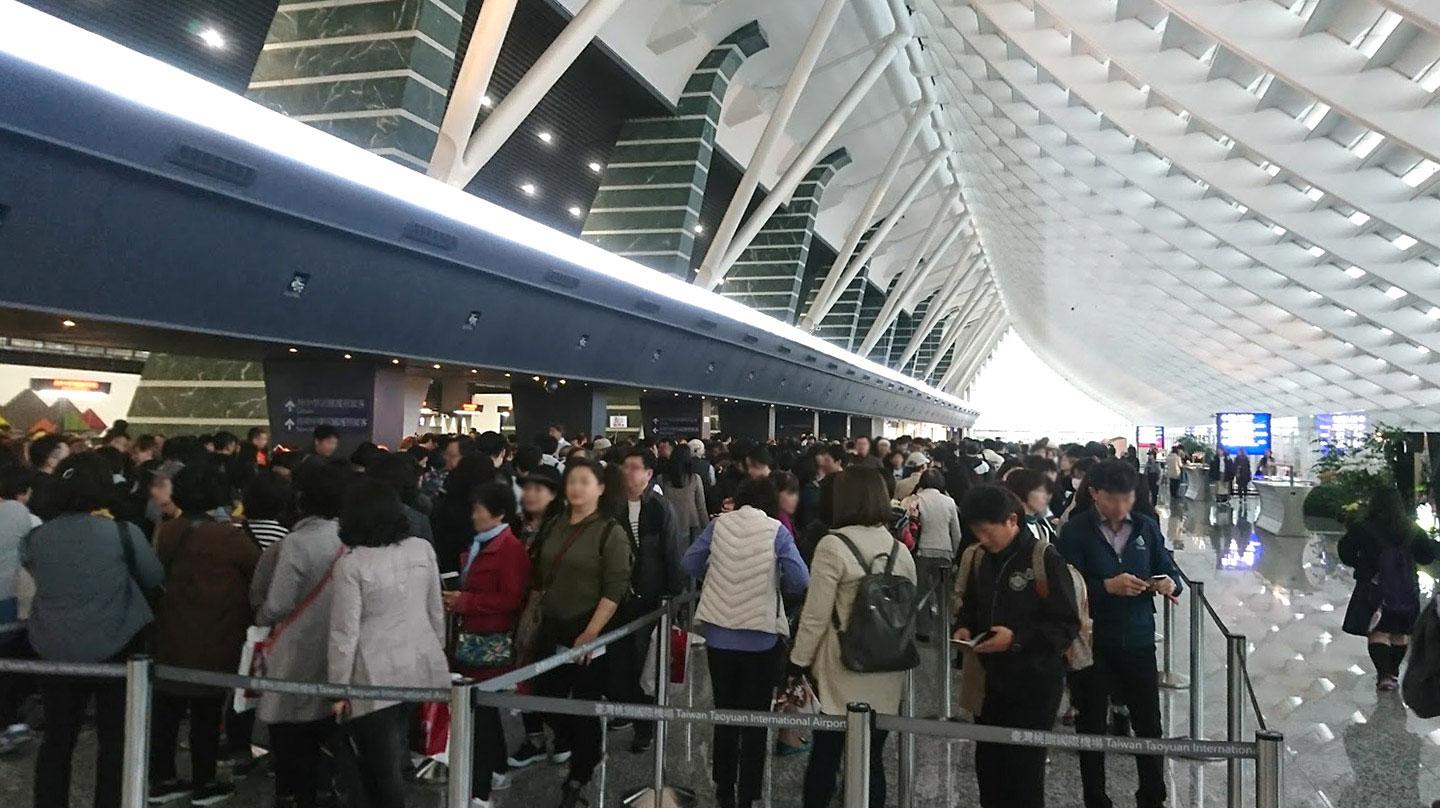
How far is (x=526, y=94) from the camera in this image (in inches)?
389

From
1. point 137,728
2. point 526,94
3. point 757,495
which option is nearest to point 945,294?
point 526,94

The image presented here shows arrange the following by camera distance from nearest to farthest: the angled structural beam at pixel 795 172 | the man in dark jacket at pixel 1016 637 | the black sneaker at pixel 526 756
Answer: the man in dark jacket at pixel 1016 637 < the black sneaker at pixel 526 756 < the angled structural beam at pixel 795 172

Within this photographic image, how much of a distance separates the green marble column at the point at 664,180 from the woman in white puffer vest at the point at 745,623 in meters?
12.4

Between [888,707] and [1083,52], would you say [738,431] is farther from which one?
[888,707]

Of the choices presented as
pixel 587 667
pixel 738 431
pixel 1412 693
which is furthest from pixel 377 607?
pixel 738 431

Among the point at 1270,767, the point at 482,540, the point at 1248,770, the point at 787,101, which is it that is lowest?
the point at 1248,770

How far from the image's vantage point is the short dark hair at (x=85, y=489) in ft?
12.6

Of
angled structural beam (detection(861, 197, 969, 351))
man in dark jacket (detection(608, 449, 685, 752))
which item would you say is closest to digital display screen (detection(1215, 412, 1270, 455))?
angled structural beam (detection(861, 197, 969, 351))

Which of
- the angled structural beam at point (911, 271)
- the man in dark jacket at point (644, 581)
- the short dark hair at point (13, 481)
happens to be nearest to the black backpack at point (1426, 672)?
the man in dark jacket at point (644, 581)

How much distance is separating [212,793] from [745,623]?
2.60 metres

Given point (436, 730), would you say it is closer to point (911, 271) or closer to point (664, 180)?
point (664, 180)

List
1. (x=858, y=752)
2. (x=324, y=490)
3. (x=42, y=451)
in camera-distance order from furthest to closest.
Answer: (x=42, y=451) → (x=324, y=490) → (x=858, y=752)

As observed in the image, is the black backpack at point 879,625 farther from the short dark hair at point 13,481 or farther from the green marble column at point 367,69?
the green marble column at point 367,69

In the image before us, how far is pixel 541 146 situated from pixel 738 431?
50.6 ft
